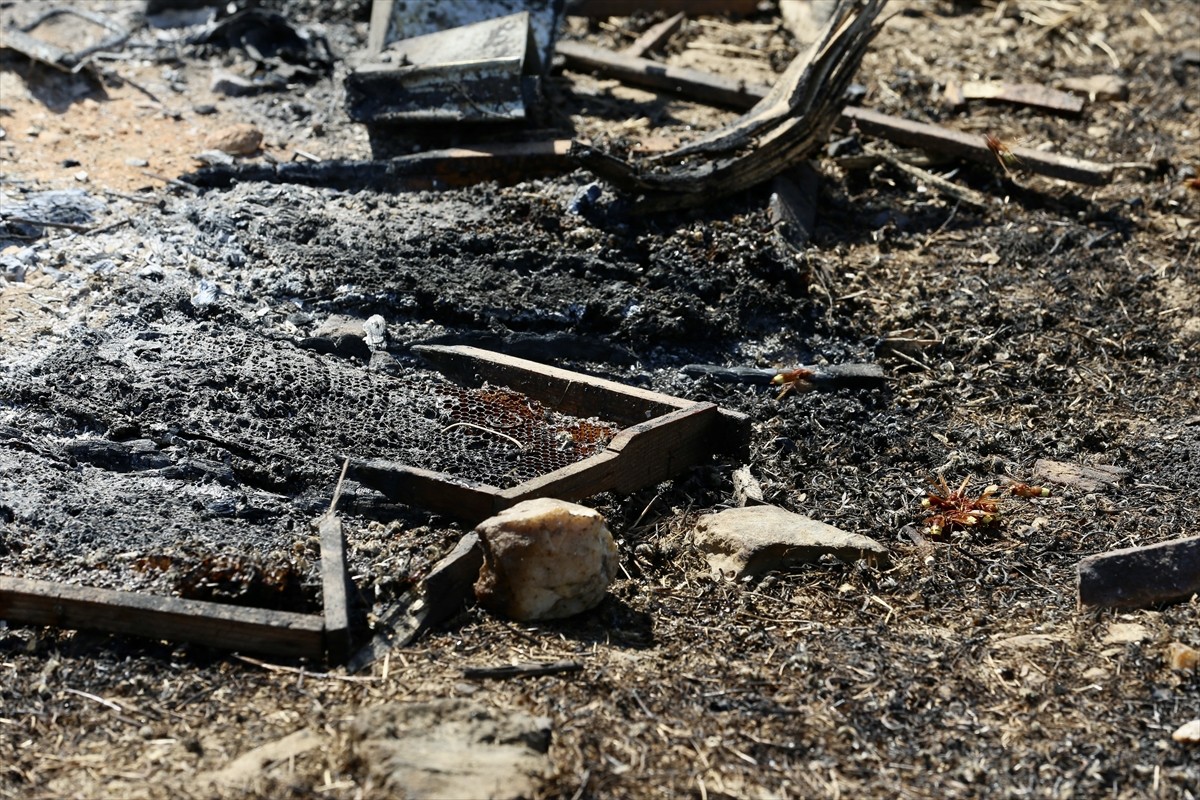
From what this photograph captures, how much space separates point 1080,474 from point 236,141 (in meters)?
5.18

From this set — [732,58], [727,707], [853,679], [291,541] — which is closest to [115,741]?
[291,541]

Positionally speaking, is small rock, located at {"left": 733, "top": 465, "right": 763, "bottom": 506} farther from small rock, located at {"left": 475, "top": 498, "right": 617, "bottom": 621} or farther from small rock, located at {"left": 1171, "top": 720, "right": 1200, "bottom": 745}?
small rock, located at {"left": 1171, "top": 720, "right": 1200, "bottom": 745}

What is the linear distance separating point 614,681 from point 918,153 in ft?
16.7

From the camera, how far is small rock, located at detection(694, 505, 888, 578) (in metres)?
4.06

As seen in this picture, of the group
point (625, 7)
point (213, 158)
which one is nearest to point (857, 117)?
point (625, 7)

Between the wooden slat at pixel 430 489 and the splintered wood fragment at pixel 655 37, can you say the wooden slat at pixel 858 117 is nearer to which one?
the splintered wood fragment at pixel 655 37

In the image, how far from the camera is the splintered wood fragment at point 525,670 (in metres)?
3.39

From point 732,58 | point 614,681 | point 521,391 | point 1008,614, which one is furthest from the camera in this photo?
point 732,58

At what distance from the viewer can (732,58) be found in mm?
8875

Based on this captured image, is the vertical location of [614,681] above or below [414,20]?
below

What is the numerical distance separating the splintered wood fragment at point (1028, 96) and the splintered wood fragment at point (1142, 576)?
5.15 metres

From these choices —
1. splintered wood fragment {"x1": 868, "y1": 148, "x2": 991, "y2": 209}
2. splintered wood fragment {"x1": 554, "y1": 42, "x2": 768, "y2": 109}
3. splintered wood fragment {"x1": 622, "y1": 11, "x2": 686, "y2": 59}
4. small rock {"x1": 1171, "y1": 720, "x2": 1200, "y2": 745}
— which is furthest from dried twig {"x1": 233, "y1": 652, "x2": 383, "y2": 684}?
splintered wood fragment {"x1": 622, "y1": 11, "x2": 686, "y2": 59}

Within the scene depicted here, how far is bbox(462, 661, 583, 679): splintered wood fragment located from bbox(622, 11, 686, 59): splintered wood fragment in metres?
6.07

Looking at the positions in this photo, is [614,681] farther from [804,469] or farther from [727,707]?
[804,469]
